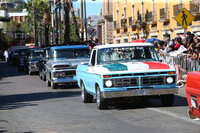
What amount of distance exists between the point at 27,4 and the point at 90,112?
77405 millimetres

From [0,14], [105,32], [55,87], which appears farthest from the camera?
[0,14]

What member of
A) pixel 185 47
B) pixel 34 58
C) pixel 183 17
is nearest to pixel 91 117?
pixel 183 17

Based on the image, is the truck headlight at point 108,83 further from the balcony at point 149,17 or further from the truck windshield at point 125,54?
the balcony at point 149,17

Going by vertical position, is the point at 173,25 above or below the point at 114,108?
above

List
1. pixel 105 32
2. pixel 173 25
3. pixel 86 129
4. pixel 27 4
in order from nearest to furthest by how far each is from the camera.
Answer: pixel 86 129 < pixel 173 25 < pixel 105 32 < pixel 27 4

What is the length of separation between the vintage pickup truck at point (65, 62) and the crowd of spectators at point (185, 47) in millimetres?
3609

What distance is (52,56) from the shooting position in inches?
951

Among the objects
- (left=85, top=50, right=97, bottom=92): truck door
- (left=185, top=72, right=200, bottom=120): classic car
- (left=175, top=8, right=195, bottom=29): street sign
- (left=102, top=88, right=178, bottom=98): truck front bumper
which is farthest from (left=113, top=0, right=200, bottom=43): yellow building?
(left=185, top=72, right=200, bottom=120): classic car

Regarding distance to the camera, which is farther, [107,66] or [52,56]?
[52,56]

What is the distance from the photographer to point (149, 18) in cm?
4944

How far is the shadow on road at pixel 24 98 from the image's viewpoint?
1692 centimetres

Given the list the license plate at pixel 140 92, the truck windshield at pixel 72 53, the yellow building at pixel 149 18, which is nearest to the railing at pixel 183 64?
the truck windshield at pixel 72 53

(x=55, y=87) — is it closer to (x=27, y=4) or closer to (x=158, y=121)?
(x=158, y=121)

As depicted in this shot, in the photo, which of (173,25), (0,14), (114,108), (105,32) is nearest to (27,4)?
(105,32)
